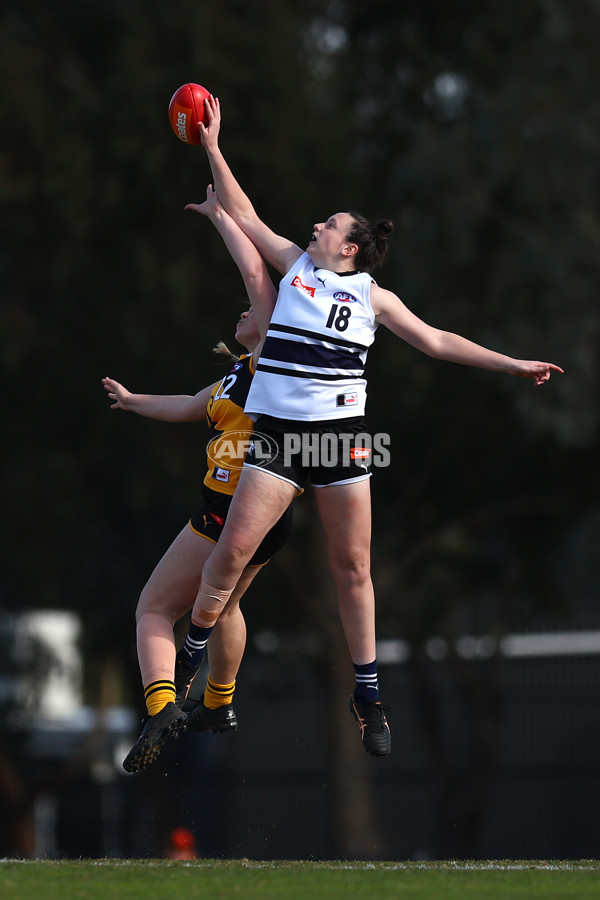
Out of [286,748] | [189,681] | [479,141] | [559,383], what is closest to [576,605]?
[286,748]

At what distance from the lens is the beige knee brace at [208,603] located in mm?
6426

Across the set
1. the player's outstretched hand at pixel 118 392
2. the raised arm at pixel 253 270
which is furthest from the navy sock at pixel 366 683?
the player's outstretched hand at pixel 118 392

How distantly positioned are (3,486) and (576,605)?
8.96m

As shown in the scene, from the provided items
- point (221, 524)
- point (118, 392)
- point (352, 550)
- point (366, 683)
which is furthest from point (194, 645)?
point (118, 392)

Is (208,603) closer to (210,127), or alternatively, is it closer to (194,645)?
(194,645)

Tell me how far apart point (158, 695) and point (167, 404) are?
1497 mm

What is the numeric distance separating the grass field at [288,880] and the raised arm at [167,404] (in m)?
2.18

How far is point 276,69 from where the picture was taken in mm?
16188

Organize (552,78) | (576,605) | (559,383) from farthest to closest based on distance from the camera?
(576,605) → (552,78) → (559,383)

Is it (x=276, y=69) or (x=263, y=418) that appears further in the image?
(x=276, y=69)

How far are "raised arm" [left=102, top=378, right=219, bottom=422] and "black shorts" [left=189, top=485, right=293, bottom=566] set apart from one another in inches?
16.5

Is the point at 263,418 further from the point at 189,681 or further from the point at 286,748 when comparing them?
the point at 286,748

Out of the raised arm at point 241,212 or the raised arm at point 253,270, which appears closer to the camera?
the raised arm at point 253,270

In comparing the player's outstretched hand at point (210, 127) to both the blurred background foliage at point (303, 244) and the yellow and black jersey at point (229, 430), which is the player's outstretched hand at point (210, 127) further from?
the blurred background foliage at point (303, 244)
